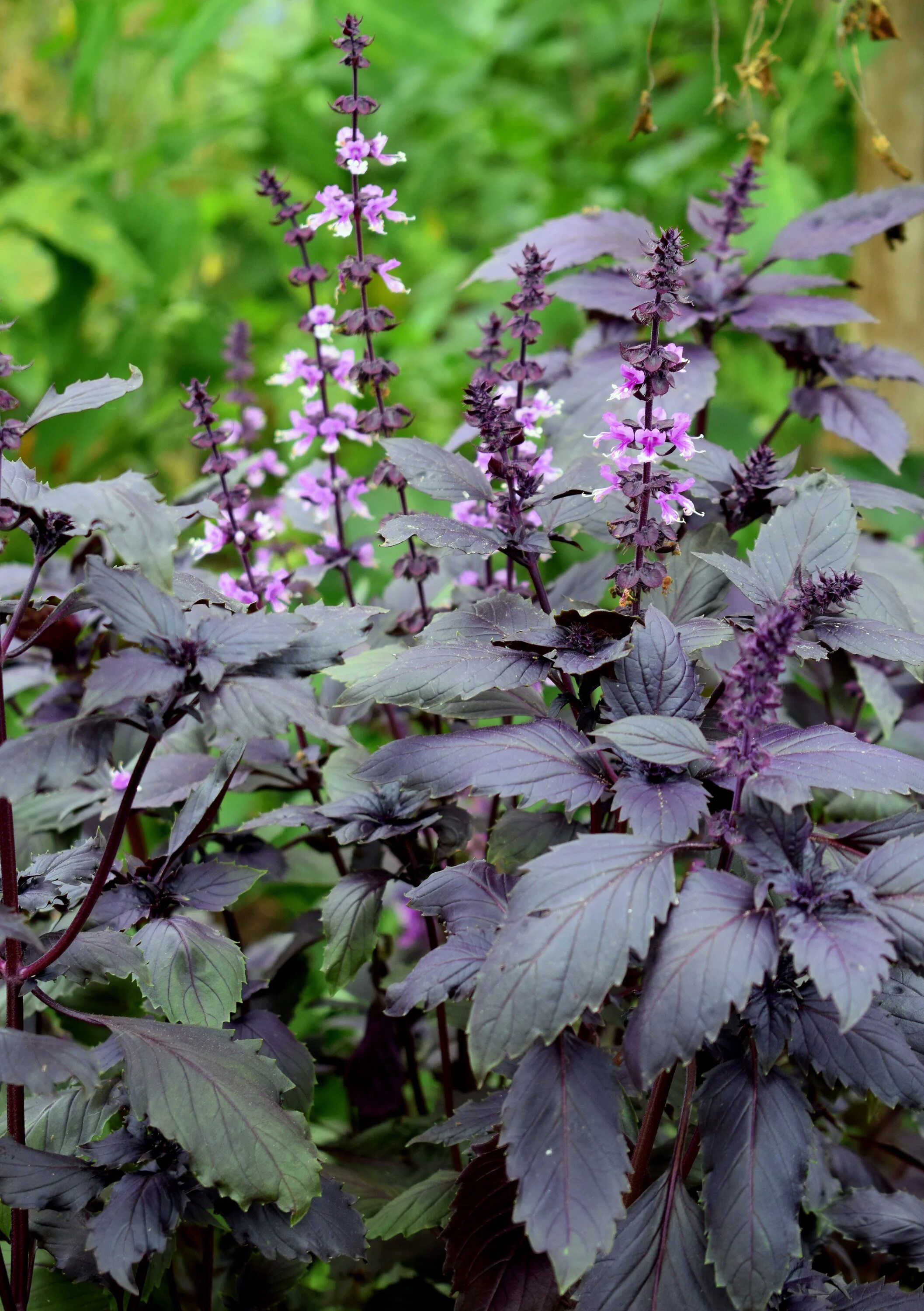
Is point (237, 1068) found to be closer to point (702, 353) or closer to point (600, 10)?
point (702, 353)

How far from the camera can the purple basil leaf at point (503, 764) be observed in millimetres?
710

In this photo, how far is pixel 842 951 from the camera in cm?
60

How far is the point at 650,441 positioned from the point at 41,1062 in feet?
1.96

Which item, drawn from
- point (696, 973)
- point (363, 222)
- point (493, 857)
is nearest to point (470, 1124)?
point (493, 857)

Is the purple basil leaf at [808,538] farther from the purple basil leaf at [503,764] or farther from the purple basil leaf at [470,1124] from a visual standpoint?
the purple basil leaf at [470,1124]

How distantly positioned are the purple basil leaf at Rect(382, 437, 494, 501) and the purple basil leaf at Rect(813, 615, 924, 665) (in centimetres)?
28

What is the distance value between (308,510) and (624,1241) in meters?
0.78

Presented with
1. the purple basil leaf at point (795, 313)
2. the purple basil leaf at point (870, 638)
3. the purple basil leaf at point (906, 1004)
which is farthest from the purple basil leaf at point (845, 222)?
the purple basil leaf at point (906, 1004)

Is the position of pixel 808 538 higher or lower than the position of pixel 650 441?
lower

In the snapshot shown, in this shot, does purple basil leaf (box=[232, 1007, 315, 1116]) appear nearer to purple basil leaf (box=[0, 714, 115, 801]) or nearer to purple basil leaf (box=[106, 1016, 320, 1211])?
purple basil leaf (box=[106, 1016, 320, 1211])

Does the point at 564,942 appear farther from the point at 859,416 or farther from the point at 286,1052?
the point at 859,416

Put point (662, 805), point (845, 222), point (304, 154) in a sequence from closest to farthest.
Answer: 1. point (662, 805)
2. point (845, 222)
3. point (304, 154)

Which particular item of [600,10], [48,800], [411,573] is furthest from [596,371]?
[600,10]

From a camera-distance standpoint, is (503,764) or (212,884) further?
(212,884)
